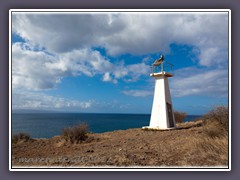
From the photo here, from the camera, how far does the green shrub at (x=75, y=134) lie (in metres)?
6.25

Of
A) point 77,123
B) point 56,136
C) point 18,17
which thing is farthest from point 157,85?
point 18,17

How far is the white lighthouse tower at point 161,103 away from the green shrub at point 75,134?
2586 mm

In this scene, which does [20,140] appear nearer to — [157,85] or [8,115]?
[8,115]

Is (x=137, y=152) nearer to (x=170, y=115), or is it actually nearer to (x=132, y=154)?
(x=132, y=154)

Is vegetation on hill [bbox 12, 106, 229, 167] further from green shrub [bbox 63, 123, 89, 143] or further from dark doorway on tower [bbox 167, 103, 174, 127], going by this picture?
dark doorway on tower [bbox 167, 103, 174, 127]

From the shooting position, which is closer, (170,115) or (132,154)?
(132,154)

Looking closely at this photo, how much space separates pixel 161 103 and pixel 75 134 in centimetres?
309

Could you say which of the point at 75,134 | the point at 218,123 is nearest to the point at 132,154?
the point at 75,134

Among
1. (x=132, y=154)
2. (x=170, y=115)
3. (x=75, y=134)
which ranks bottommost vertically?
(x=132, y=154)

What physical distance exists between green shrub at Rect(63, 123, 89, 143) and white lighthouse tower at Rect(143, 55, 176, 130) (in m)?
2.59

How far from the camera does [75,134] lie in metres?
6.31

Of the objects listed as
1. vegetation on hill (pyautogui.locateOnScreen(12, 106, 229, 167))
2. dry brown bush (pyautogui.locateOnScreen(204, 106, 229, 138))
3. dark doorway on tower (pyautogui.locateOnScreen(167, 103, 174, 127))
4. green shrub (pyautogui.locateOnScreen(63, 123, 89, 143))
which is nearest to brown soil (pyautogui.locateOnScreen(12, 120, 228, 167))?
vegetation on hill (pyautogui.locateOnScreen(12, 106, 229, 167))
